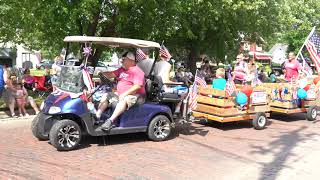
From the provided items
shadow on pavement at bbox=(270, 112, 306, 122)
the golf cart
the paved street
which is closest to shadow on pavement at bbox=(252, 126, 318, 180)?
the paved street

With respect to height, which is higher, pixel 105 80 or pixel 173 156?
pixel 105 80

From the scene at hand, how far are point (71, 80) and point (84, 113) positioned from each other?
0.67m

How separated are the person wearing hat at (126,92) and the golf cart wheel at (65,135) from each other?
0.49 metres

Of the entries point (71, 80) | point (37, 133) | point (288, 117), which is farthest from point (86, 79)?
point (288, 117)

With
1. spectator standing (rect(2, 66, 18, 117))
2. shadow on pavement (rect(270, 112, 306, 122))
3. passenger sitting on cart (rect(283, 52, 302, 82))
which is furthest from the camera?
passenger sitting on cart (rect(283, 52, 302, 82))

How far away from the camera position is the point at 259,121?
10648 millimetres

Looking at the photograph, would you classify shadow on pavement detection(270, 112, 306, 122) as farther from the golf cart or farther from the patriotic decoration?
the patriotic decoration

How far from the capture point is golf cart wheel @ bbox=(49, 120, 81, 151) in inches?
298

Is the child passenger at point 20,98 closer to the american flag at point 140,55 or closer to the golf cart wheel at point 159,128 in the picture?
the american flag at point 140,55

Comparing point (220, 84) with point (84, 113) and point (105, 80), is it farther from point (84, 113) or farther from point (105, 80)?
point (84, 113)

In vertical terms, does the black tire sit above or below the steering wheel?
below

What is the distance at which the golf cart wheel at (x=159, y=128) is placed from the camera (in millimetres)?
8688

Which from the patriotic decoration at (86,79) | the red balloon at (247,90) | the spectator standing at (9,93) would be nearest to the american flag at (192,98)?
the red balloon at (247,90)

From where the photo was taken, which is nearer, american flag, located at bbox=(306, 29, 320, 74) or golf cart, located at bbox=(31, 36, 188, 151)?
golf cart, located at bbox=(31, 36, 188, 151)
